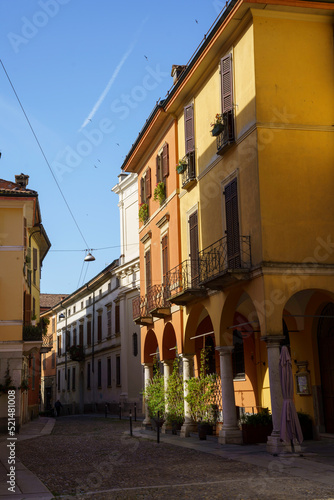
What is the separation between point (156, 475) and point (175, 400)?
10.4 meters

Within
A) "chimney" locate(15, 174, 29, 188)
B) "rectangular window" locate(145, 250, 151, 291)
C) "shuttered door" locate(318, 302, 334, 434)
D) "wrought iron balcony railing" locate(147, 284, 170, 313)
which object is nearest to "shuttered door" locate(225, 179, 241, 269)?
"shuttered door" locate(318, 302, 334, 434)

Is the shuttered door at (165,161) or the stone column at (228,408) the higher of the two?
the shuttered door at (165,161)

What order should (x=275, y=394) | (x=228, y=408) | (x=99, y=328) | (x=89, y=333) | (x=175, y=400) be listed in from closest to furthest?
(x=275, y=394) < (x=228, y=408) < (x=175, y=400) < (x=99, y=328) < (x=89, y=333)

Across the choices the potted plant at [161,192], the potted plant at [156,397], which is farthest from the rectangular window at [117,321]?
the potted plant at [161,192]

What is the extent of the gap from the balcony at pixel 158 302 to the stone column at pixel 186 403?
2.13m

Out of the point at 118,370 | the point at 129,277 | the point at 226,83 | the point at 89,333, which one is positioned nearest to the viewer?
the point at 226,83

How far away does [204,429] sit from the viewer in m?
19.3

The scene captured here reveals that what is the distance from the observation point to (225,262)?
1753 centimetres

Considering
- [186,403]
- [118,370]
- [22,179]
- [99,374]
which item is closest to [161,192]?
[186,403]

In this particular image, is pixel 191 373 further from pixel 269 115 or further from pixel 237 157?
pixel 269 115

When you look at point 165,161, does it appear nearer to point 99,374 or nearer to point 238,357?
point 238,357

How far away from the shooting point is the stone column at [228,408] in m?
17.3

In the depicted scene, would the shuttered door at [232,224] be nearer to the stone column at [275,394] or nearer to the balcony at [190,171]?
the stone column at [275,394]

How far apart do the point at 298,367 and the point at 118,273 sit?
77.1 feet
